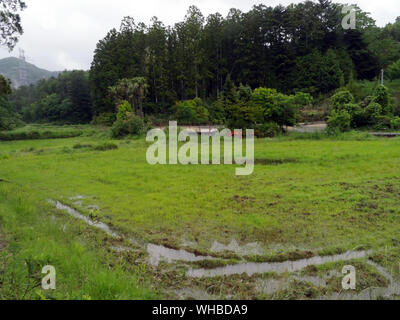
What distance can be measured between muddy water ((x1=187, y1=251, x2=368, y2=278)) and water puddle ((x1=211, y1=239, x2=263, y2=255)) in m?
0.41

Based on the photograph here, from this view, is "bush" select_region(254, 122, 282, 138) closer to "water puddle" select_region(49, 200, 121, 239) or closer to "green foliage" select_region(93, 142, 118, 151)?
"green foliage" select_region(93, 142, 118, 151)

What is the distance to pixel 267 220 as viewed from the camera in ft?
24.8

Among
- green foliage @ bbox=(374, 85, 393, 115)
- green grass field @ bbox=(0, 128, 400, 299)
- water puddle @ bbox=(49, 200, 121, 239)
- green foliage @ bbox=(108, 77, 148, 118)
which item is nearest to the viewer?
green grass field @ bbox=(0, 128, 400, 299)

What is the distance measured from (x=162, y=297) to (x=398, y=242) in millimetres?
4913

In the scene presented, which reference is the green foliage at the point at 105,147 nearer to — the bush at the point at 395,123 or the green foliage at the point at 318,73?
the bush at the point at 395,123

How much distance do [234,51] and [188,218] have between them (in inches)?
1550

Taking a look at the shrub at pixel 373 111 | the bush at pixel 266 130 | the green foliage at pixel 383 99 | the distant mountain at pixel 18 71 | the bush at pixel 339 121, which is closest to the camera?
the bush at pixel 339 121

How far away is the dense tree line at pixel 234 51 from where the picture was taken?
4091 centimetres

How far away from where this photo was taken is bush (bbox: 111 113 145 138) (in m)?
27.9

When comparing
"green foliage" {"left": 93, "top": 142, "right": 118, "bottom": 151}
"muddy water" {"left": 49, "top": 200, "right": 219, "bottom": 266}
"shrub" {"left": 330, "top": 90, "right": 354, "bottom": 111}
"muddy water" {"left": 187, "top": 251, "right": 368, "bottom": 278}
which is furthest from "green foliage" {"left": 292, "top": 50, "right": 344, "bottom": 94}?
"muddy water" {"left": 49, "top": 200, "right": 219, "bottom": 266}

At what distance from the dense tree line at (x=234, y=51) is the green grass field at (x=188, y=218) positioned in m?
29.2

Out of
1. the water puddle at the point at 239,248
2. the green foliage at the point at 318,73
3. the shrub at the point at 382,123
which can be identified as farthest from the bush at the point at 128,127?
the water puddle at the point at 239,248

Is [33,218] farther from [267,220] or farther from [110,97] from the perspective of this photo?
[110,97]
